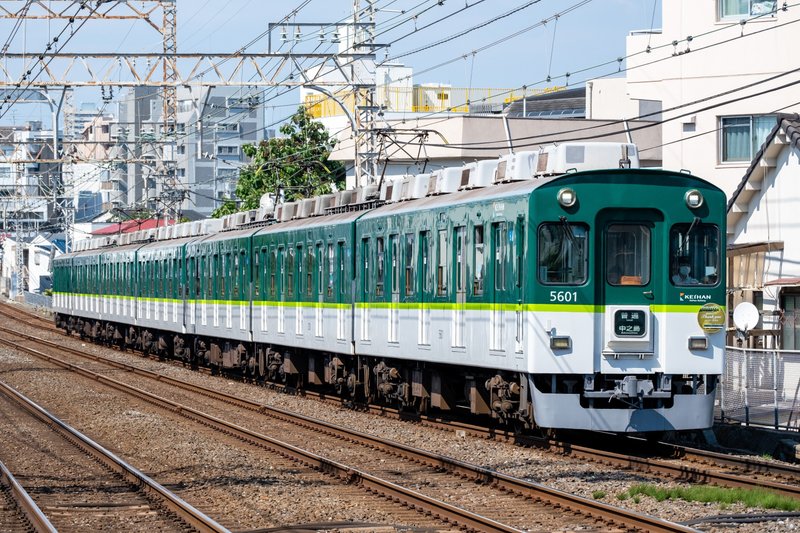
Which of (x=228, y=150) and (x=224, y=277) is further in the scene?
(x=228, y=150)

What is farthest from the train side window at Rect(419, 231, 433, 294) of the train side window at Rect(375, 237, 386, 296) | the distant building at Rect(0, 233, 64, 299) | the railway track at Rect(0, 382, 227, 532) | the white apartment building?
the distant building at Rect(0, 233, 64, 299)

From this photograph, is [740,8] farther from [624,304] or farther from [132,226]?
[132,226]

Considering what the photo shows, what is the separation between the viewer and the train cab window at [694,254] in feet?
47.3

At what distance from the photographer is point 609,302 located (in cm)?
1417

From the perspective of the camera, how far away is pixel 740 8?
2808 cm

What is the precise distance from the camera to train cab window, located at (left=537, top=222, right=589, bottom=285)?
1416cm

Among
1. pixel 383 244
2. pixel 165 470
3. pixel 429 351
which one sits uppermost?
pixel 383 244

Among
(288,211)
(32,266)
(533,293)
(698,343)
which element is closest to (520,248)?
(533,293)

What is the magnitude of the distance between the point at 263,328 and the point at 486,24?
7.31m

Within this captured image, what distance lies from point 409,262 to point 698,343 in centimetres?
488

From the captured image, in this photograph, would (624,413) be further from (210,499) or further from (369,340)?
(369,340)

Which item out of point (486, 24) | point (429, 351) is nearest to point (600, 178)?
point (429, 351)

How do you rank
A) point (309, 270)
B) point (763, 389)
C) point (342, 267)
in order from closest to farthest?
point (763, 389) → point (342, 267) → point (309, 270)

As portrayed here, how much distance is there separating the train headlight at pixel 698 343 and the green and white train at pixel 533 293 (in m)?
0.01
